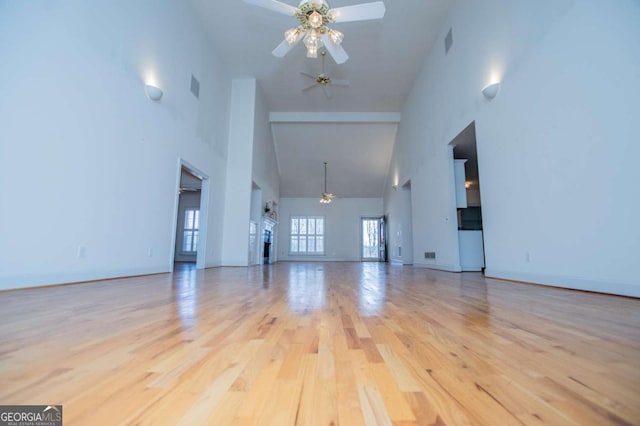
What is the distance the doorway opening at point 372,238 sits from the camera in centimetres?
1228

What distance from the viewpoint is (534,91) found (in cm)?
311

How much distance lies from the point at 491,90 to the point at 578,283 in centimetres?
259

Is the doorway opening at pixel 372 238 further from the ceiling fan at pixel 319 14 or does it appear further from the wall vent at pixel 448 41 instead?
the ceiling fan at pixel 319 14

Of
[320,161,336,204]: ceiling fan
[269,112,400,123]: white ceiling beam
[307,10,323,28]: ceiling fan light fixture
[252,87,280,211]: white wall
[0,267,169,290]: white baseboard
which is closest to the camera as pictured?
[0,267,169,290]: white baseboard

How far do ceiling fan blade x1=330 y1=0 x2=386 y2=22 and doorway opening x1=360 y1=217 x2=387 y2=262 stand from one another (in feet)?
29.6

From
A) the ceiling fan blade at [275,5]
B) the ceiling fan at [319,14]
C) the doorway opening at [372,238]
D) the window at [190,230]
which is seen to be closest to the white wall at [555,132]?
the ceiling fan at [319,14]

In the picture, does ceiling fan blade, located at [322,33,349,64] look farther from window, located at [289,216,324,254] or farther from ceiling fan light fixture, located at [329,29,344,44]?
window, located at [289,216,324,254]

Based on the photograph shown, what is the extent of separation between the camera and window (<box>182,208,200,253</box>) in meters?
10.7

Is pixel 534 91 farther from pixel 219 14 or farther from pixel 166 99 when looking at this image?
pixel 219 14

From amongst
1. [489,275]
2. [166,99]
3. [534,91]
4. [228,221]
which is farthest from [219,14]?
[489,275]

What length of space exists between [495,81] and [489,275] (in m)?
2.63

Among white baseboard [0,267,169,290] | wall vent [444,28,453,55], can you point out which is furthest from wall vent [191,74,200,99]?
wall vent [444,28,453,55]

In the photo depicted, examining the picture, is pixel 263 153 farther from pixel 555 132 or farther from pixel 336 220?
pixel 555 132

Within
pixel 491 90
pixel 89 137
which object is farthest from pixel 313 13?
pixel 89 137
